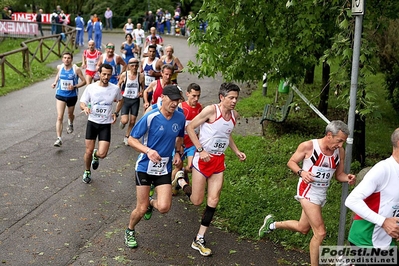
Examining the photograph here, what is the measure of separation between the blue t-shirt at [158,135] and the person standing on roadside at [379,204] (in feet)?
8.42

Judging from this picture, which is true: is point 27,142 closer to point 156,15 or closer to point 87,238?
point 87,238

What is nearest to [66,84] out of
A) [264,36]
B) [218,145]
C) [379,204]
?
[264,36]

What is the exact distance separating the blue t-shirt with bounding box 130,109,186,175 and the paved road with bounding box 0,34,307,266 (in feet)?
3.39

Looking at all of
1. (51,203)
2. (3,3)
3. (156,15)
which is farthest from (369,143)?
(156,15)

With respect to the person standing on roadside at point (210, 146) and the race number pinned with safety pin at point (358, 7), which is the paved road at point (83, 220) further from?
the race number pinned with safety pin at point (358, 7)

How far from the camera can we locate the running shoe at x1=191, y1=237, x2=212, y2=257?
6810mm

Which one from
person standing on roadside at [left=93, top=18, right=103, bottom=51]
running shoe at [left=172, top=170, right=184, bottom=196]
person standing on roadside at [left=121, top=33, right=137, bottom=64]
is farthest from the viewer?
person standing on roadside at [left=93, top=18, right=103, bottom=51]

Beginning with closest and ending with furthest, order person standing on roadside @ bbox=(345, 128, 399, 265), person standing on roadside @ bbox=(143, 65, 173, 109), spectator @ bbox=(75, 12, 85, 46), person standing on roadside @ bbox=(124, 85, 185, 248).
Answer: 1. person standing on roadside @ bbox=(345, 128, 399, 265)
2. person standing on roadside @ bbox=(124, 85, 185, 248)
3. person standing on roadside @ bbox=(143, 65, 173, 109)
4. spectator @ bbox=(75, 12, 85, 46)

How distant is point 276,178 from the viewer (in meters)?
9.73

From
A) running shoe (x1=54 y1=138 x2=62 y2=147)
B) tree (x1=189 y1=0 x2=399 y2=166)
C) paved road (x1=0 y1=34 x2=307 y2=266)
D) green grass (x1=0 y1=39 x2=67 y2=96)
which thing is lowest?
paved road (x1=0 y1=34 x2=307 y2=266)

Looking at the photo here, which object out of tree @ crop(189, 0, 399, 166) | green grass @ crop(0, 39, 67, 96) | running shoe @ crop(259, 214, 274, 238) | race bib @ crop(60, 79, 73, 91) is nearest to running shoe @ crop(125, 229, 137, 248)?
running shoe @ crop(259, 214, 274, 238)

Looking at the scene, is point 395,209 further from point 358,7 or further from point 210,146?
point 210,146

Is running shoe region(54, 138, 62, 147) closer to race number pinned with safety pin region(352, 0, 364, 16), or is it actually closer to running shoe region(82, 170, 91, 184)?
running shoe region(82, 170, 91, 184)

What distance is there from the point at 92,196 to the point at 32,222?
4.12ft
